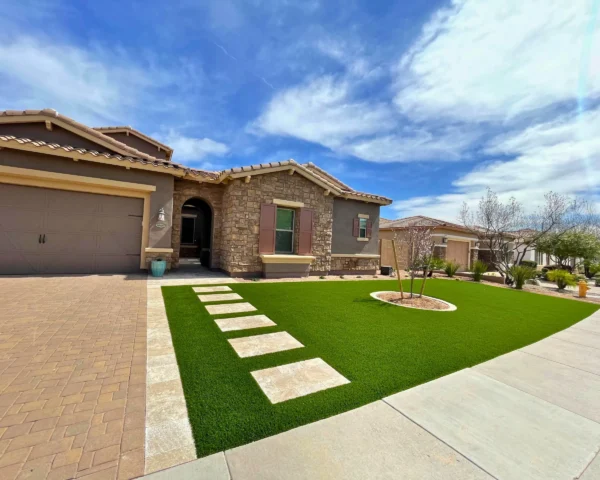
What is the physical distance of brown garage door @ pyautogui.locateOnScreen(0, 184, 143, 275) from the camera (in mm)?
7832

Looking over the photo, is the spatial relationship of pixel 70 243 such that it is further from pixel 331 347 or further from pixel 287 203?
pixel 331 347

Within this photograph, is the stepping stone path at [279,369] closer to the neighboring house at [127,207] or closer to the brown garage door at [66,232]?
the neighboring house at [127,207]

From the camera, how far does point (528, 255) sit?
29.2 m

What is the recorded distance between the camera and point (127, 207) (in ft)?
30.0

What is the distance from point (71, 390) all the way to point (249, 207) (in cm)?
793

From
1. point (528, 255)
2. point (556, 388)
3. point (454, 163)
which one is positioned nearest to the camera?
point (556, 388)

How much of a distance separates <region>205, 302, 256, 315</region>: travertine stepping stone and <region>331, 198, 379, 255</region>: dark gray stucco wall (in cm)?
750

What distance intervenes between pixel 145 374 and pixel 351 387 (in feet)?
7.67

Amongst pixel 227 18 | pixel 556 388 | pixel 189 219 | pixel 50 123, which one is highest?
pixel 227 18

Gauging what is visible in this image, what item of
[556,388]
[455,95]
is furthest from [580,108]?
[556,388]

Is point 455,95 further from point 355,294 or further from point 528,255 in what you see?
point 528,255

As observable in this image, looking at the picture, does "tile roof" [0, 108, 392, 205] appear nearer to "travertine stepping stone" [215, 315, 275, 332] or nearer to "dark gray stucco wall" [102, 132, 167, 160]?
"dark gray stucco wall" [102, 132, 167, 160]

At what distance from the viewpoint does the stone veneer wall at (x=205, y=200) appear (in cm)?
1034

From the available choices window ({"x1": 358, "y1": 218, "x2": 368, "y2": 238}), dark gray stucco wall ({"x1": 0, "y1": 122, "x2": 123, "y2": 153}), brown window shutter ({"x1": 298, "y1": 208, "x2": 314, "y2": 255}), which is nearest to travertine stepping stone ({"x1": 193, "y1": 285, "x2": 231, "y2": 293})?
brown window shutter ({"x1": 298, "y1": 208, "x2": 314, "y2": 255})
